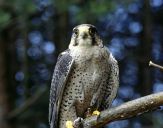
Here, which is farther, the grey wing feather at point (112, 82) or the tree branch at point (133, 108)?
the grey wing feather at point (112, 82)

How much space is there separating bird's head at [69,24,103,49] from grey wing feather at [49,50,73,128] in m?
0.14

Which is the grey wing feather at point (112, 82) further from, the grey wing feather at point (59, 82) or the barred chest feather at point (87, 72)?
the grey wing feather at point (59, 82)

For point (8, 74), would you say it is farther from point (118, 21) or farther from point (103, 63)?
point (103, 63)

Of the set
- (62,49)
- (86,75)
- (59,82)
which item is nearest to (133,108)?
(86,75)

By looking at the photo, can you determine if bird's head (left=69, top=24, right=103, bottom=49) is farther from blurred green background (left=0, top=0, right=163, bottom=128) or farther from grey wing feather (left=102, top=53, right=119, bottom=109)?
blurred green background (left=0, top=0, right=163, bottom=128)

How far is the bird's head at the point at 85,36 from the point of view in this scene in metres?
3.90

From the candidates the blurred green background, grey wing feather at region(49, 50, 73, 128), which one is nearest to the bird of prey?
grey wing feather at region(49, 50, 73, 128)

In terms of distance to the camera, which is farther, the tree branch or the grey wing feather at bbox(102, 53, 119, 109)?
the grey wing feather at bbox(102, 53, 119, 109)

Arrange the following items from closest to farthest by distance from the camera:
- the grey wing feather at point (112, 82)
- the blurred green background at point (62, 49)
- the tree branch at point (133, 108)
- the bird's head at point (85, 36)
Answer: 1. the tree branch at point (133, 108)
2. the bird's head at point (85, 36)
3. the grey wing feather at point (112, 82)
4. the blurred green background at point (62, 49)

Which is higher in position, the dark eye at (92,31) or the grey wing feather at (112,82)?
the dark eye at (92,31)

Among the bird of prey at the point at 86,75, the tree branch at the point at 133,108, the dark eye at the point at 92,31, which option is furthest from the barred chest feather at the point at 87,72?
the tree branch at the point at 133,108

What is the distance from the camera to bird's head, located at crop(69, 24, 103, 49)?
12.8ft

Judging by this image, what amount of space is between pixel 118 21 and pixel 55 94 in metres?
6.39

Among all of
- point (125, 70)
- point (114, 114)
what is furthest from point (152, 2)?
point (114, 114)
